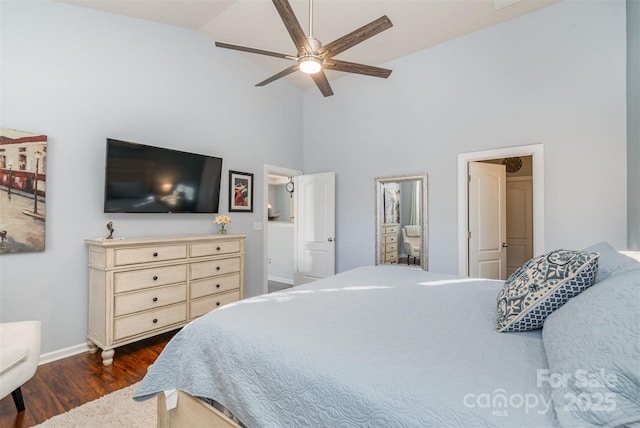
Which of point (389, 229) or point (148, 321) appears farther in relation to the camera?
point (389, 229)

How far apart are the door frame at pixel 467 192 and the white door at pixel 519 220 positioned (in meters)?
2.34

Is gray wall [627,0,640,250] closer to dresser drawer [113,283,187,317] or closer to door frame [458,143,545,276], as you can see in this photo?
door frame [458,143,545,276]

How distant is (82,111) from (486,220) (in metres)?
4.56

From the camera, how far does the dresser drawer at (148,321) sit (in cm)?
256

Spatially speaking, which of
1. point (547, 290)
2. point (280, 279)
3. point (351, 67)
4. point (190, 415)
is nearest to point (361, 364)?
point (547, 290)

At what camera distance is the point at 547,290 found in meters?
1.17

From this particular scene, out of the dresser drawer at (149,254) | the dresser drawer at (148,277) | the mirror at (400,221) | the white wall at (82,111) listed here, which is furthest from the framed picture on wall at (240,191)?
the mirror at (400,221)

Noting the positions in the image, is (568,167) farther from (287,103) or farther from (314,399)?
(287,103)

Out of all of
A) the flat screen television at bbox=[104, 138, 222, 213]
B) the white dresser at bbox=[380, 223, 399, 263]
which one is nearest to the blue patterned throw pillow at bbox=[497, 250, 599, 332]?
the white dresser at bbox=[380, 223, 399, 263]

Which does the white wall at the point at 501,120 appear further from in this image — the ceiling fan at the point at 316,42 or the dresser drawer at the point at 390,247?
the ceiling fan at the point at 316,42

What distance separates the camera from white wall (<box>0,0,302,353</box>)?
244 cm

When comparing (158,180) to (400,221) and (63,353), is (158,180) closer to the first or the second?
(63,353)

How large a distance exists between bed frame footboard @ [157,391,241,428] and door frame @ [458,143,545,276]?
10.3 feet

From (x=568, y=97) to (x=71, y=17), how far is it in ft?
15.8
